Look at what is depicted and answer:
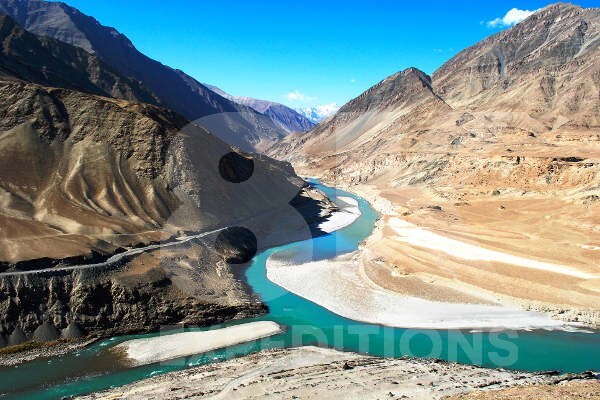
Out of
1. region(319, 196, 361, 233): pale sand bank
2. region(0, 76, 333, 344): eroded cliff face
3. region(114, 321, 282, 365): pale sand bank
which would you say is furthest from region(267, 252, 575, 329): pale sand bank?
region(319, 196, 361, 233): pale sand bank

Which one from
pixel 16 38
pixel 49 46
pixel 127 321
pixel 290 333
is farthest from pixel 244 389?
pixel 49 46

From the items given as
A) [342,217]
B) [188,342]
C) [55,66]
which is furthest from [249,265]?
[55,66]

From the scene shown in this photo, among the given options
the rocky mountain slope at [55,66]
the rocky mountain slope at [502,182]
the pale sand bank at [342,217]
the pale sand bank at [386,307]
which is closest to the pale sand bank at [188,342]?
the pale sand bank at [386,307]

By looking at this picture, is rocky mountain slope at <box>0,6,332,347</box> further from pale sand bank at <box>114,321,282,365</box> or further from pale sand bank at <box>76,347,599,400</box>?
pale sand bank at <box>76,347,599,400</box>

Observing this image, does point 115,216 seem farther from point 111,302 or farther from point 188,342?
point 188,342

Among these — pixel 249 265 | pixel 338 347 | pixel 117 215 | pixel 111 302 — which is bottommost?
pixel 338 347

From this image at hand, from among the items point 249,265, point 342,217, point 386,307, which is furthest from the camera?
point 342,217

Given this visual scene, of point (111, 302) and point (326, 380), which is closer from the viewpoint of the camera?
point (326, 380)
